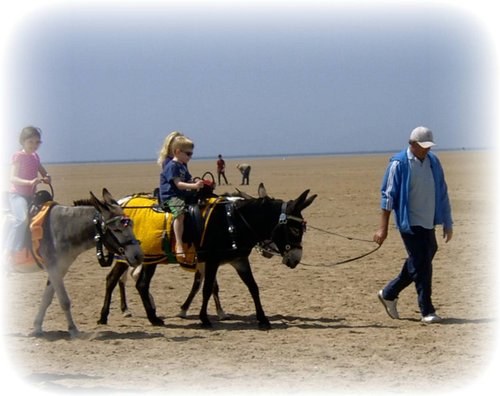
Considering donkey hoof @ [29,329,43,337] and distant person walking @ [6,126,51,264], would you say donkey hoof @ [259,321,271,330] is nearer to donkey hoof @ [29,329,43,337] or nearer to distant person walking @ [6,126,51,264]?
donkey hoof @ [29,329,43,337]

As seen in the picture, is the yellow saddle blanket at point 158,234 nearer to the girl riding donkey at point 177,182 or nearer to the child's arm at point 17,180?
the girl riding donkey at point 177,182

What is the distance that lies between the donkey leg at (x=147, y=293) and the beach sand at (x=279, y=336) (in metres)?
0.16

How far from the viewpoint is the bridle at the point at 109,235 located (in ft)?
30.3

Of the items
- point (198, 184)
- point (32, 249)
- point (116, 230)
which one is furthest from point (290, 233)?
point (32, 249)

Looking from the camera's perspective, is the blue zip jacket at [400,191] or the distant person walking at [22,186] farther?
the blue zip jacket at [400,191]

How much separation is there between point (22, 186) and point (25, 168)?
0.21 meters

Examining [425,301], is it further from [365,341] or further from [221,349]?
[221,349]

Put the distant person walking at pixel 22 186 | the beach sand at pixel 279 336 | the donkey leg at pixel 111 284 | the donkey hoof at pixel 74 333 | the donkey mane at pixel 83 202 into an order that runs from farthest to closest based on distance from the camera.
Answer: the donkey leg at pixel 111 284, the donkey mane at pixel 83 202, the distant person walking at pixel 22 186, the donkey hoof at pixel 74 333, the beach sand at pixel 279 336

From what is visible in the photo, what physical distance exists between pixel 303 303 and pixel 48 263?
3781mm

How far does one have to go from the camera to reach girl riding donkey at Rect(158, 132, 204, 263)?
9.89 metres

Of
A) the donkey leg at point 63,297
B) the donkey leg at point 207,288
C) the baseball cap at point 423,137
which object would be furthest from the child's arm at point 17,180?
the baseball cap at point 423,137

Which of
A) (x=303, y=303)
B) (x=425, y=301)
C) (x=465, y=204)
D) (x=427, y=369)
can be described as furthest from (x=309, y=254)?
(x=465, y=204)

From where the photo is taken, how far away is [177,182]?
9.89 metres

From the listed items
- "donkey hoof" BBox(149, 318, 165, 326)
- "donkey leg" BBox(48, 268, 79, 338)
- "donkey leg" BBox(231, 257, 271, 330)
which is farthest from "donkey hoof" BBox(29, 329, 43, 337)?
"donkey leg" BBox(231, 257, 271, 330)
